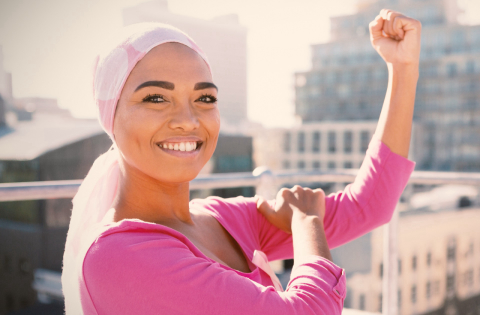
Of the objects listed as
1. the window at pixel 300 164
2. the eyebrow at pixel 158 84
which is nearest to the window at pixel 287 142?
the window at pixel 300 164

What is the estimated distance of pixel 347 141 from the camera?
189 ft

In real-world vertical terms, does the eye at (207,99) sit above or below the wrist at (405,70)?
below

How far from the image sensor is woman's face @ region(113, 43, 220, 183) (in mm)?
718

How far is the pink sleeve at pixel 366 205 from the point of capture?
1.03 meters

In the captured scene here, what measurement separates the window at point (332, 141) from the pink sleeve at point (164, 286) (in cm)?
5883

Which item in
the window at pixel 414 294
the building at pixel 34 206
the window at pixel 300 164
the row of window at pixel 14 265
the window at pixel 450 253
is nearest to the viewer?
the building at pixel 34 206

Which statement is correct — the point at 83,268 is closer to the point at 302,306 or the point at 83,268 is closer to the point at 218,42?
the point at 302,306

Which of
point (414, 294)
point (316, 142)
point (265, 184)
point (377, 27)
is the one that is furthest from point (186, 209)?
point (316, 142)

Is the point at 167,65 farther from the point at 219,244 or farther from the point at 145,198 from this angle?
the point at 219,244

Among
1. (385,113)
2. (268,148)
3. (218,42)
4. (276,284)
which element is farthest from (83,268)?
(218,42)

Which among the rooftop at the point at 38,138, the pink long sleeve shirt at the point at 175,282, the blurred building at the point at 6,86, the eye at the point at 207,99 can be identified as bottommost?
the rooftop at the point at 38,138

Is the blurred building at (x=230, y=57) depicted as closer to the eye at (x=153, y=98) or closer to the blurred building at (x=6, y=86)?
the blurred building at (x=6, y=86)

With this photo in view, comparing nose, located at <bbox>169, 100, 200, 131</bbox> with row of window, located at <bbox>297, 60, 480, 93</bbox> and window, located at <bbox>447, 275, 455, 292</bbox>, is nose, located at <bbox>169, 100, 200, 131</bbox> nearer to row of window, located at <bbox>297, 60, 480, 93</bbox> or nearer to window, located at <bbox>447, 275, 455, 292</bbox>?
window, located at <bbox>447, 275, 455, 292</bbox>

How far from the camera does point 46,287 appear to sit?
2598cm
